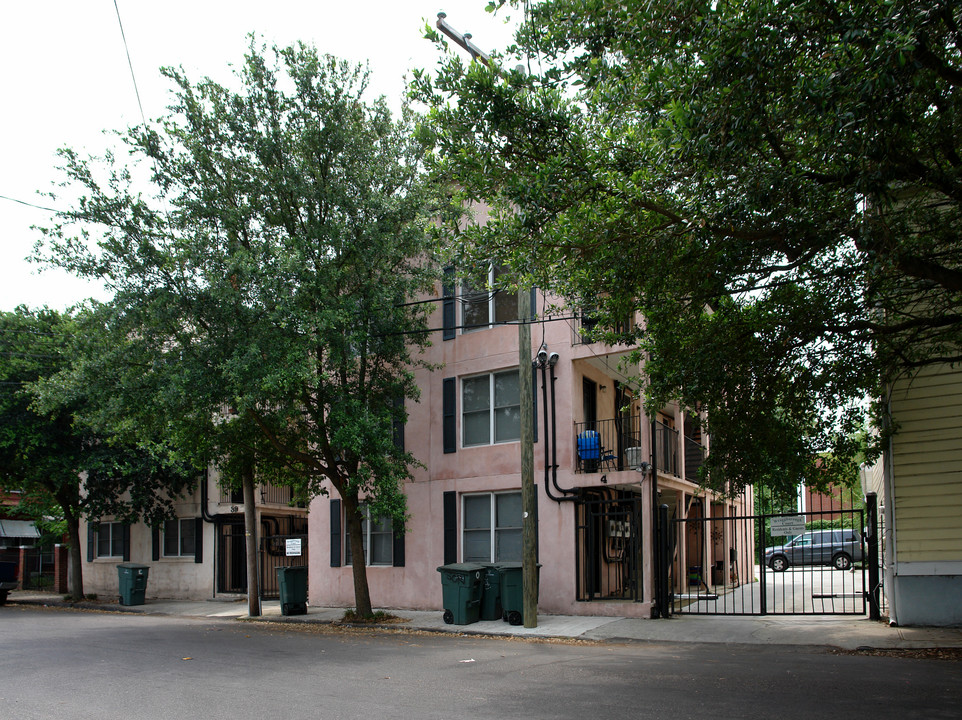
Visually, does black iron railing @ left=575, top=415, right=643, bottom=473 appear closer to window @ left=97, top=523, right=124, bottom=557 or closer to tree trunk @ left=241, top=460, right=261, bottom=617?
tree trunk @ left=241, top=460, right=261, bottom=617

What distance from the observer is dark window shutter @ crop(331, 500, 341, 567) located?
66.1 ft

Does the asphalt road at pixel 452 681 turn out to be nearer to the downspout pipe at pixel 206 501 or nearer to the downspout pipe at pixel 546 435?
the downspout pipe at pixel 546 435

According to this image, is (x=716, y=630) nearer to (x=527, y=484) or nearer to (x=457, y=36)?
(x=527, y=484)

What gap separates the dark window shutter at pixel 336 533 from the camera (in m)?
20.1

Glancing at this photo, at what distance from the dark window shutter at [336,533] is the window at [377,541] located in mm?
238

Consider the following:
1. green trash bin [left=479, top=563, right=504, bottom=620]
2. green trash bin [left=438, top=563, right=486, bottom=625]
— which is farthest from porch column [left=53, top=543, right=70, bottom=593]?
green trash bin [left=479, top=563, right=504, bottom=620]

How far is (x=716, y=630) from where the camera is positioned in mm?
13797

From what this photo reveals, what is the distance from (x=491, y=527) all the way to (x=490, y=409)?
8.45 ft

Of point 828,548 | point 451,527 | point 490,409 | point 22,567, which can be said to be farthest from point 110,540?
point 828,548

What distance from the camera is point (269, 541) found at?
23.9 metres

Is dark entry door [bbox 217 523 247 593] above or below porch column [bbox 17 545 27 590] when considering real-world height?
above

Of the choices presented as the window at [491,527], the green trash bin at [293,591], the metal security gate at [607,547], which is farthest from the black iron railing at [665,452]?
the green trash bin at [293,591]

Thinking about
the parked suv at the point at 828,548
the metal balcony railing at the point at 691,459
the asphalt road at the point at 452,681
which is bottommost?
the parked suv at the point at 828,548

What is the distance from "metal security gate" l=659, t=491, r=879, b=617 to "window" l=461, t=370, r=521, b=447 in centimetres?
409
